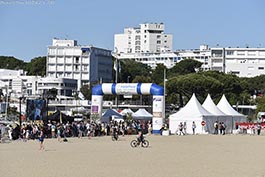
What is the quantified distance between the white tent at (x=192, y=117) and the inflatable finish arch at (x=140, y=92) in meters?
2.11

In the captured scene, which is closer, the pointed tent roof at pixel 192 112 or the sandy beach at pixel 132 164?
the sandy beach at pixel 132 164

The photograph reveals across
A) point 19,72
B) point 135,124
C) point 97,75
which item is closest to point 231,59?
point 97,75

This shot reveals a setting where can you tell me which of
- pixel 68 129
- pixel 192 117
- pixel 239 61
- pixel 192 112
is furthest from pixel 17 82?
pixel 68 129

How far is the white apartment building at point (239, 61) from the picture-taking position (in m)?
159

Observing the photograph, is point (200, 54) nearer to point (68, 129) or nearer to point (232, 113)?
point (232, 113)

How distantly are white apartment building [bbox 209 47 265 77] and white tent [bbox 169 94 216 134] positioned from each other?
340ft

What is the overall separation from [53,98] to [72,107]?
7737 mm

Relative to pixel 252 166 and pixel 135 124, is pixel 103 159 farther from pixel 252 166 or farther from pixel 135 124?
pixel 135 124

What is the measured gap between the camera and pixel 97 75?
148 metres

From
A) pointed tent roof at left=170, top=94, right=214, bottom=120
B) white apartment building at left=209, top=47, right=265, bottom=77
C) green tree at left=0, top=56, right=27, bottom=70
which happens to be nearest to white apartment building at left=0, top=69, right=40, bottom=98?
green tree at left=0, top=56, right=27, bottom=70

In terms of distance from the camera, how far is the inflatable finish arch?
52066 mm

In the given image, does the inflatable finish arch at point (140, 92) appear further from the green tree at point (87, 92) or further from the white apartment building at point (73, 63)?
the white apartment building at point (73, 63)

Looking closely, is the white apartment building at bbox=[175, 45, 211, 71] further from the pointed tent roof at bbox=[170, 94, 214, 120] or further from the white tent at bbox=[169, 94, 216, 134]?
the pointed tent roof at bbox=[170, 94, 214, 120]

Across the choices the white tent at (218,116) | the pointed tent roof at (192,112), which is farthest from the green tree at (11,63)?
→ the pointed tent roof at (192,112)
